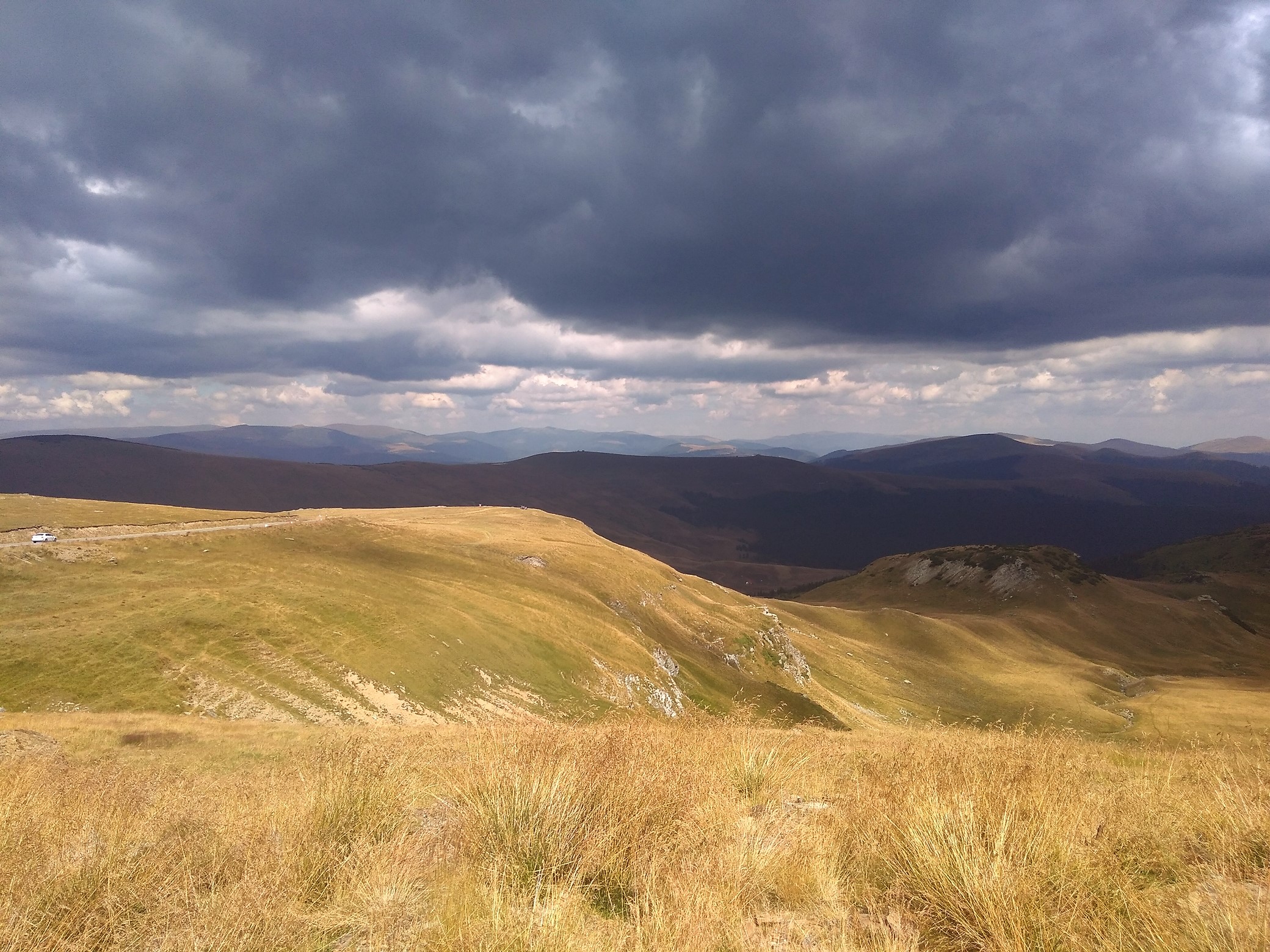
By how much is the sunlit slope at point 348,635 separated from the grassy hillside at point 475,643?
13 cm

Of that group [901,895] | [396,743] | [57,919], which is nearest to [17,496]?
[396,743]

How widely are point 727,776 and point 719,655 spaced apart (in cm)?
5045

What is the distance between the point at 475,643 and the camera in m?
34.0

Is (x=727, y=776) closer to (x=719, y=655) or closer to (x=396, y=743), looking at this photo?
(x=396, y=743)

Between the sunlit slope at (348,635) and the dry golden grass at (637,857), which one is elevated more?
the dry golden grass at (637,857)

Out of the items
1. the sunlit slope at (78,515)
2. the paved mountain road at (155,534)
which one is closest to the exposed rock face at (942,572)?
the paved mountain road at (155,534)

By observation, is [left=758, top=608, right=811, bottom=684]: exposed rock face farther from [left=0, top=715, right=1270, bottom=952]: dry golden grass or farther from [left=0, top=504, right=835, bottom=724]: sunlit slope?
[left=0, top=715, right=1270, bottom=952]: dry golden grass

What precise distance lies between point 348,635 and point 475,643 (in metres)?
6.74

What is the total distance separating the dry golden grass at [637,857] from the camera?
391 centimetres

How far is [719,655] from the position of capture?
55.6m

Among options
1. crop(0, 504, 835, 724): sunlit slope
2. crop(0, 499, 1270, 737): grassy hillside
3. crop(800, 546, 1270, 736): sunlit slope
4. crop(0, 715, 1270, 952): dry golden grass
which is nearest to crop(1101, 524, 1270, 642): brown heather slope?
crop(800, 546, 1270, 736): sunlit slope

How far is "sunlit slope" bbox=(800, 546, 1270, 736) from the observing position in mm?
58688

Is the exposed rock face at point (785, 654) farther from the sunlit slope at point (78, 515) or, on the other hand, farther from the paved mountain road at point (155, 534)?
the sunlit slope at point (78, 515)

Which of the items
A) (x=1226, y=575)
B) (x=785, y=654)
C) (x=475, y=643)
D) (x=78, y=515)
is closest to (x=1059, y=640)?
(x=785, y=654)
